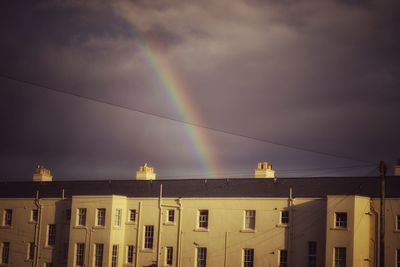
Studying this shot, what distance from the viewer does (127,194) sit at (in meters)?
55.1

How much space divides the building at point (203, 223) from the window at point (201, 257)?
8cm

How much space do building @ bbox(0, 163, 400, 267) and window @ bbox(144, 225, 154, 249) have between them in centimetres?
9

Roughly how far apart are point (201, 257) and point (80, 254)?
11849mm

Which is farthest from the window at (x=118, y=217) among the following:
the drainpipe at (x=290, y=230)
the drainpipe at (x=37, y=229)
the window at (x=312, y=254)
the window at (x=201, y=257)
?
the window at (x=312, y=254)

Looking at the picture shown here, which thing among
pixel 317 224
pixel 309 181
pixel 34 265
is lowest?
pixel 34 265

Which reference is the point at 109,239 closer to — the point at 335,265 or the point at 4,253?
the point at 4,253

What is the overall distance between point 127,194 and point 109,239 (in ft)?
16.1

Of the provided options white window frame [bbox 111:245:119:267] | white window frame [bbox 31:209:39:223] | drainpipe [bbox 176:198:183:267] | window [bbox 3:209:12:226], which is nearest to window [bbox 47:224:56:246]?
white window frame [bbox 31:209:39:223]

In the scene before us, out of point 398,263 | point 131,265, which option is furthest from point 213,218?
point 398,263

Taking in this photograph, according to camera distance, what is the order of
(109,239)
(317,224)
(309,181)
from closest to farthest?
1. (317,224)
2. (309,181)
3. (109,239)

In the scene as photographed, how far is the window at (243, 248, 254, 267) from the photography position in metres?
47.1

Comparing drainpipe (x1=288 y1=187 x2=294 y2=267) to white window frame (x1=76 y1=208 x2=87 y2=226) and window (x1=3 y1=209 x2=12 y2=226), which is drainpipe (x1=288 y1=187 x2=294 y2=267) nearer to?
white window frame (x1=76 y1=208 x2=87 y2=226)

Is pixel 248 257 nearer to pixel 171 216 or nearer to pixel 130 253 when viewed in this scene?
pixel 171 216

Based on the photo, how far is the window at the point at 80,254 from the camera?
53.4 metres
